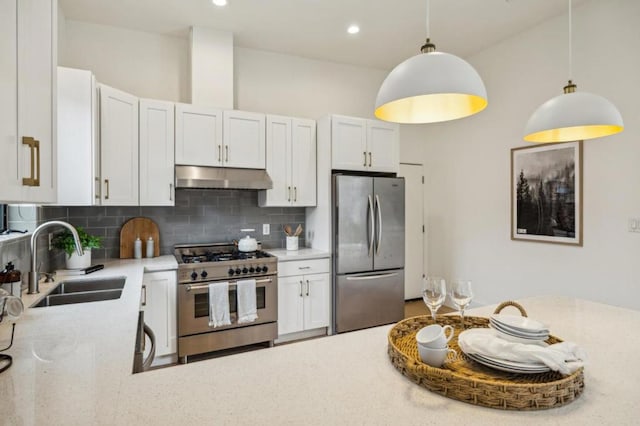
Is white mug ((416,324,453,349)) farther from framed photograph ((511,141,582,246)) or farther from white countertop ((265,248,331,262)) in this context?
framed photograph ((511,141,582,246))

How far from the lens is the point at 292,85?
407cm

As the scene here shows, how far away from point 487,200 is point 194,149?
3.21 meters

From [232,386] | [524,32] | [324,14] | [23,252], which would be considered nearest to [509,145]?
[524,32]

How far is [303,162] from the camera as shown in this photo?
367 cm

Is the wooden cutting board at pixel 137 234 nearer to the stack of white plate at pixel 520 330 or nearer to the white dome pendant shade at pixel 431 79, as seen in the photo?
the white dome pendant shade at pixel 431 79

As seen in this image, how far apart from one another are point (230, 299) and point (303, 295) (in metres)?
0.70

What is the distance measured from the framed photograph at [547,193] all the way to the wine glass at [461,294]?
2.53m

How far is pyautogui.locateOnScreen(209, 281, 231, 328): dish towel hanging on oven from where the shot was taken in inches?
116

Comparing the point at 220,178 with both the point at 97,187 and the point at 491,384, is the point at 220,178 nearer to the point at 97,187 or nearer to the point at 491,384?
the point at 97,187

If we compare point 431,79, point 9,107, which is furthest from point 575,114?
point 9,107

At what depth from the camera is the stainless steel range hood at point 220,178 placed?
10.1 ft

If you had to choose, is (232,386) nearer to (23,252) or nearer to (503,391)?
(503,391)

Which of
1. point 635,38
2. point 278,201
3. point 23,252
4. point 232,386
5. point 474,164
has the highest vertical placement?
point 635,38

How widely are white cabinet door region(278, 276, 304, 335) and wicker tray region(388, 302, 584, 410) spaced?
230 centimetres
